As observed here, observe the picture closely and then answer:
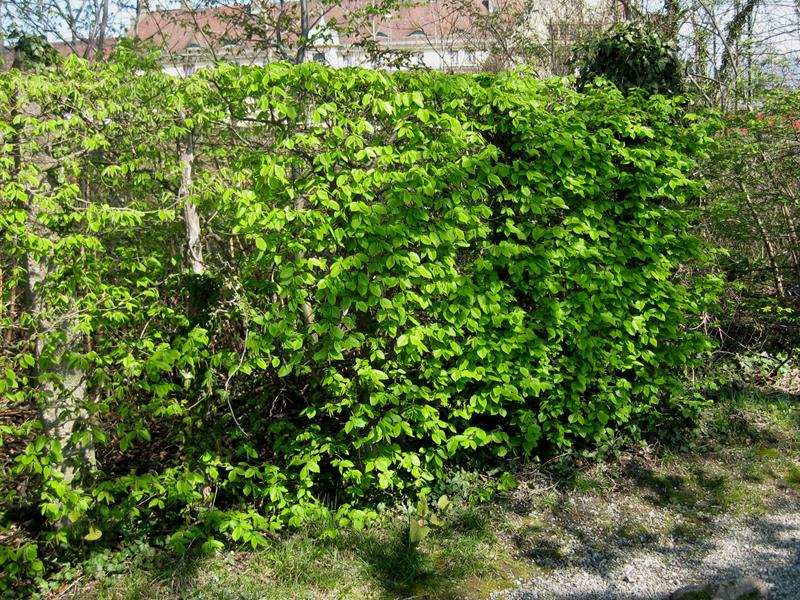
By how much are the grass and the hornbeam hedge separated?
0.23 metres

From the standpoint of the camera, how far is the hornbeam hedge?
376 cm

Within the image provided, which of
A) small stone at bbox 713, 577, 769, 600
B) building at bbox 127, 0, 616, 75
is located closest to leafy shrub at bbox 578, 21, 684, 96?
building at bbox 127, 0, 616, 75

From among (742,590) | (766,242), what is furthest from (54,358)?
(766,242)

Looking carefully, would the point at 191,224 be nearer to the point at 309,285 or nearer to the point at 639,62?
the point at 309,285

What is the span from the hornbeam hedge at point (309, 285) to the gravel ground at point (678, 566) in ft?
3.11

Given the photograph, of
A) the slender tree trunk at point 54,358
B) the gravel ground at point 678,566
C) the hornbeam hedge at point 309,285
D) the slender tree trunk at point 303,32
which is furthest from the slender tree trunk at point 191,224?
the slender tree trunk at point 303,32

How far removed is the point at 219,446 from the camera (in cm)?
414

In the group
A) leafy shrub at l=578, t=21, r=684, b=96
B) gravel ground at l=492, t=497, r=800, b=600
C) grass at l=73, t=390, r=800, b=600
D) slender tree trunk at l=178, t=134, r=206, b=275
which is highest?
leafy shrub at l=578, t=21, r=684, b=96

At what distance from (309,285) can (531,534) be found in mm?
2280

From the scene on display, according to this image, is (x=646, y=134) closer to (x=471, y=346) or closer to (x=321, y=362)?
(x=471, y=346)

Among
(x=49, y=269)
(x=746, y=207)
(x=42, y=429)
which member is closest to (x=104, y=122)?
(x=49, y=269)

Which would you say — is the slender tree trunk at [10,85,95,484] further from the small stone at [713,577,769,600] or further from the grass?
the small stone at [713,577,769,600]

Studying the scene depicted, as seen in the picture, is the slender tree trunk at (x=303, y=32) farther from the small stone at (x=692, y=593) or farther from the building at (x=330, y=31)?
the small stone at (x=692, y=593)

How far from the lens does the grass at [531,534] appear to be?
3701 mm
